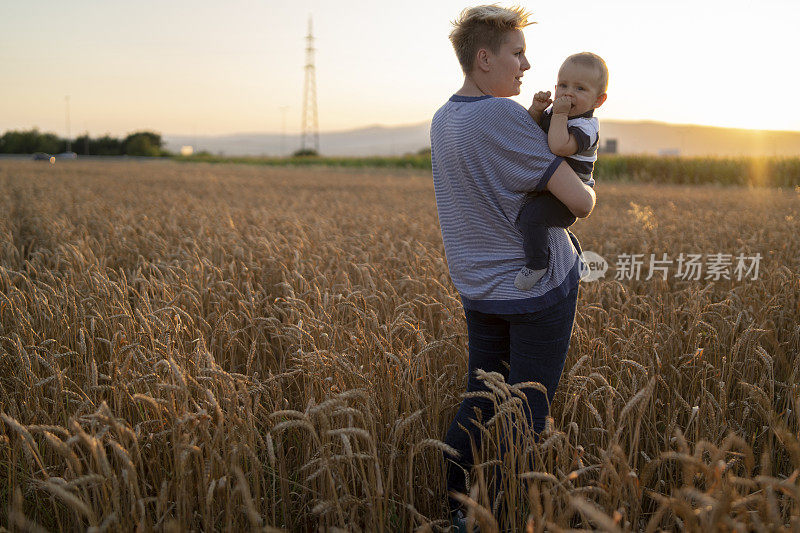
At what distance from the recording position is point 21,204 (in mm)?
9633

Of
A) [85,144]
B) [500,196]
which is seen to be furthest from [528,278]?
[85,144]

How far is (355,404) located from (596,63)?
1644 mm

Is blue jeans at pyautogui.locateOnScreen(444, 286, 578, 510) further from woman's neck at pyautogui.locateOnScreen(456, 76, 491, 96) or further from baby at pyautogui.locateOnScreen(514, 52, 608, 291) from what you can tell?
woman's neck at pyautogui.locateOnScreen(456, 76, 491, 96)

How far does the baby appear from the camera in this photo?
1.86m

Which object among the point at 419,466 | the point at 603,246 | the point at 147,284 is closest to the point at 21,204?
the point at 147,284

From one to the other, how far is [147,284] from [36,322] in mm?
667

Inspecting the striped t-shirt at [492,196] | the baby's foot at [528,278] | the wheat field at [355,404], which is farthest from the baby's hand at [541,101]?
the wheat field at [355,404]

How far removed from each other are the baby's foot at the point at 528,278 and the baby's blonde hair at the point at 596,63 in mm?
637

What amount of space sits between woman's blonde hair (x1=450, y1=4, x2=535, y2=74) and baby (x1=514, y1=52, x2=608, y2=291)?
23cm

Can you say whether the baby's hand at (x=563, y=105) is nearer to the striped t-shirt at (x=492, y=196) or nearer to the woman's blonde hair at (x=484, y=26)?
the striped t-shirt at (x=492, y=196)

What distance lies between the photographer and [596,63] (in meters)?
1.95

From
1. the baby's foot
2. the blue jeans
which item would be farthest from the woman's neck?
the blue jeans

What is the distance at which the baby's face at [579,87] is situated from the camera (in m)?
1.92

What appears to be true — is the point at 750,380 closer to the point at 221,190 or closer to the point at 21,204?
the point at 21,204
